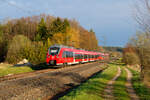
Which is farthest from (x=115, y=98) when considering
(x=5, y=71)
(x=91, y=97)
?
(x=5, y=71)

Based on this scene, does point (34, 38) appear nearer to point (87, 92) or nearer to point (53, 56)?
point (53, 56)

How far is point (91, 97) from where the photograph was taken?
8625 millimetres

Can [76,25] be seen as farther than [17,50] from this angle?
Yes

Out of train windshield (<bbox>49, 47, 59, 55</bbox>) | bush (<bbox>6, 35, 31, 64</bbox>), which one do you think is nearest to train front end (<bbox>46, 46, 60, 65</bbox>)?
train windshield (<bbox>49, 47, 59, 55</bbox>)

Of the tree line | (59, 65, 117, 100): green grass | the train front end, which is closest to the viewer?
(59, 65, 117, 100): green grass

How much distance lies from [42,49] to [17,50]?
487cm

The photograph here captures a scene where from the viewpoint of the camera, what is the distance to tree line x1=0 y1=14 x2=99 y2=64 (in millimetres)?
30625

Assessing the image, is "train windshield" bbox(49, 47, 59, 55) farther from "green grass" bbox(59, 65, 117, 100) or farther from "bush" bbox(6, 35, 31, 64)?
"green grass" bbox(59, 65, 117, 100)

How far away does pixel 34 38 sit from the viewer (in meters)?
53.4

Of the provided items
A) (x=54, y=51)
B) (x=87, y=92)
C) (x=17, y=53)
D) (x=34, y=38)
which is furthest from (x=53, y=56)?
(x=34, y=38)

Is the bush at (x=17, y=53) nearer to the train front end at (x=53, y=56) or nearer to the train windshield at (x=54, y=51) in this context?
the train windshield at (x=54, y=51)

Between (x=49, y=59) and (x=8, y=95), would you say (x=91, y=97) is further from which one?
(x=49, y=59)

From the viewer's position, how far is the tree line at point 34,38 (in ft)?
100

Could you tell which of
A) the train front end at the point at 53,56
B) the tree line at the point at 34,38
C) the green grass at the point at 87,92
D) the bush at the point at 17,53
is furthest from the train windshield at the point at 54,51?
the green grass at the point at 87,92
